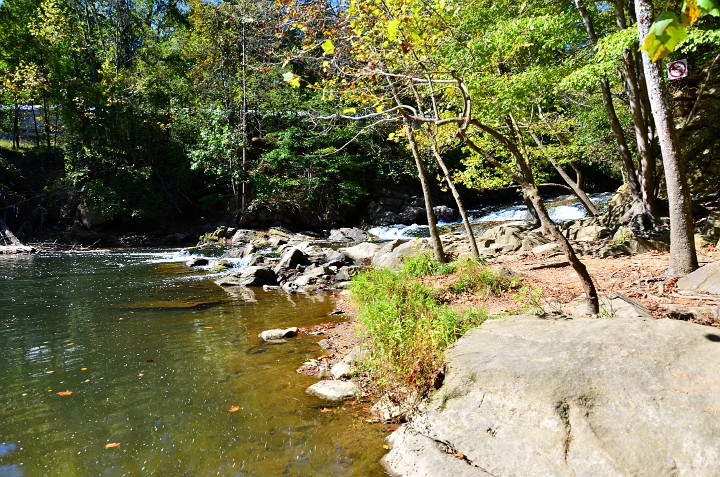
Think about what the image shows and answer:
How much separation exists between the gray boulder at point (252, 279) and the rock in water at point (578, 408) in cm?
995

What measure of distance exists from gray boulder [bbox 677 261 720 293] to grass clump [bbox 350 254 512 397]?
2.45 m

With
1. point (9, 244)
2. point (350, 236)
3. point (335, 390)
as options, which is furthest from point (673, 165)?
point (9, 244)

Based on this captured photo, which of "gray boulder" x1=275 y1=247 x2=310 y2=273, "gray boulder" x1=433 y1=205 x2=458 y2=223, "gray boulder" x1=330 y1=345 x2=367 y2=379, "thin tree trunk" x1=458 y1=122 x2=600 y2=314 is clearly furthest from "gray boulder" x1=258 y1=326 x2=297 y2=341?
"gray boulder" x1=433 y1=205 x2=458 y2=223

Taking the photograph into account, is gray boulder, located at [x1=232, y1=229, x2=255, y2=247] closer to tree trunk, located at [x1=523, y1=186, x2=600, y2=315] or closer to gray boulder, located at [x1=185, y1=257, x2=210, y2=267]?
gray boulder, located at [x1=185, y1=257, x2=210, y2=267]

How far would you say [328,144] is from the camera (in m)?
30.2

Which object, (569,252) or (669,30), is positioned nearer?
(669,30)

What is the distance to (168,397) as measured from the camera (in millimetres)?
5398

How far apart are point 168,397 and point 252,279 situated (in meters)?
8.28

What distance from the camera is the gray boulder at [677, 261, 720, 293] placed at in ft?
19.9

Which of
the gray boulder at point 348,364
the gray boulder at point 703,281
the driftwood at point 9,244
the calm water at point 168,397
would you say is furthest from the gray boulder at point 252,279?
the driftwood at point 9,244

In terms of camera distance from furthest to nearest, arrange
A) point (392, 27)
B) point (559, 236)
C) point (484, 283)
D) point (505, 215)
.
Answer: point (505, 215) < point (484, 283) < point (559, 236) < point (392, 27)

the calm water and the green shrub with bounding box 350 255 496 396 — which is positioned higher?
the green shrub with bounding box 350 255 496 396

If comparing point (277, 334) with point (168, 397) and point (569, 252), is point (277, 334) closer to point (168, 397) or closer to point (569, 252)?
point (168, 397)

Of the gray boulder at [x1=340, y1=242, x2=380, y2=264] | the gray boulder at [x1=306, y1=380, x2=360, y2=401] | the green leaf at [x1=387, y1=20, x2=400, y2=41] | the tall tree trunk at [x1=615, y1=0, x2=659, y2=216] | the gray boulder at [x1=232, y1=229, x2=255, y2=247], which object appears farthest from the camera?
the gray boulder at [x1=232, y1=229, x2=255, y2=247]
